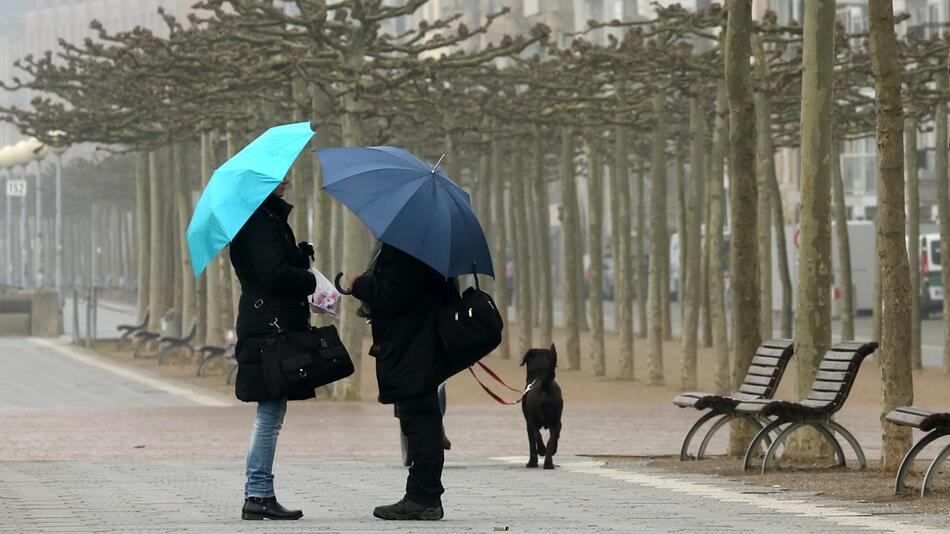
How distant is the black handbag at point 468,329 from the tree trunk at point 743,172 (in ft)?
22.1

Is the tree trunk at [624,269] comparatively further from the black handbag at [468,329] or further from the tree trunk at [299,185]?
the black handbag at [468,329]

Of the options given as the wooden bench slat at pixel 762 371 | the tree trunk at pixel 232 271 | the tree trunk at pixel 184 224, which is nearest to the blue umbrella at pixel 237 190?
the wooden bench slat at pixel 762 371

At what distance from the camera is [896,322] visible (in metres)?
15.1

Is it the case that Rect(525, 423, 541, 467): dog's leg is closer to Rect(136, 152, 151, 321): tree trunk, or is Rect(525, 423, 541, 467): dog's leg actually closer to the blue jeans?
the blue jeans

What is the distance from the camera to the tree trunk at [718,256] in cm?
3044

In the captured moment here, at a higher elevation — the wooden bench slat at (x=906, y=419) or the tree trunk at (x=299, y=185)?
the tree trunk at (x=299, y=185)

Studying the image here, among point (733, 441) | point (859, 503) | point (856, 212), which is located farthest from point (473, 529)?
point (856, 212)

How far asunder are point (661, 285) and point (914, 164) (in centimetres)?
449

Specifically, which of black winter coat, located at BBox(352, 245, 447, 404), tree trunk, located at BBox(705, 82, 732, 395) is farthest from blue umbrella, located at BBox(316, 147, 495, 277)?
tree trunk, located at BBox(705, 82, 732, 395)

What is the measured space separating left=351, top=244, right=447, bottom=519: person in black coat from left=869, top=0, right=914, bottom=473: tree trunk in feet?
14.5

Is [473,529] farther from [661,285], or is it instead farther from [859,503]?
[661,285]

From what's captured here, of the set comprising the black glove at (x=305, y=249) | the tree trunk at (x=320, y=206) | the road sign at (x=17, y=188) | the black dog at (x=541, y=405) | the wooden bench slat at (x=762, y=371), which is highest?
the road sign at (x=17, y=188)

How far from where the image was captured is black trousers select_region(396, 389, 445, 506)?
38.4 feet

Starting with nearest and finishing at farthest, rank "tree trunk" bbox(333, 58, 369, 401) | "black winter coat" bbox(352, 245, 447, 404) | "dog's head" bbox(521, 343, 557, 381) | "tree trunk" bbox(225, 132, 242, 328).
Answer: "black winter coat" bbox(352, 245, 447, 404) < "dog's head" bbox(521, 343, 557, 381) < "tree trunk" bbox(333, 58, 369, 401) < "tree trunk" bbox(225, 132, 242, 328)
